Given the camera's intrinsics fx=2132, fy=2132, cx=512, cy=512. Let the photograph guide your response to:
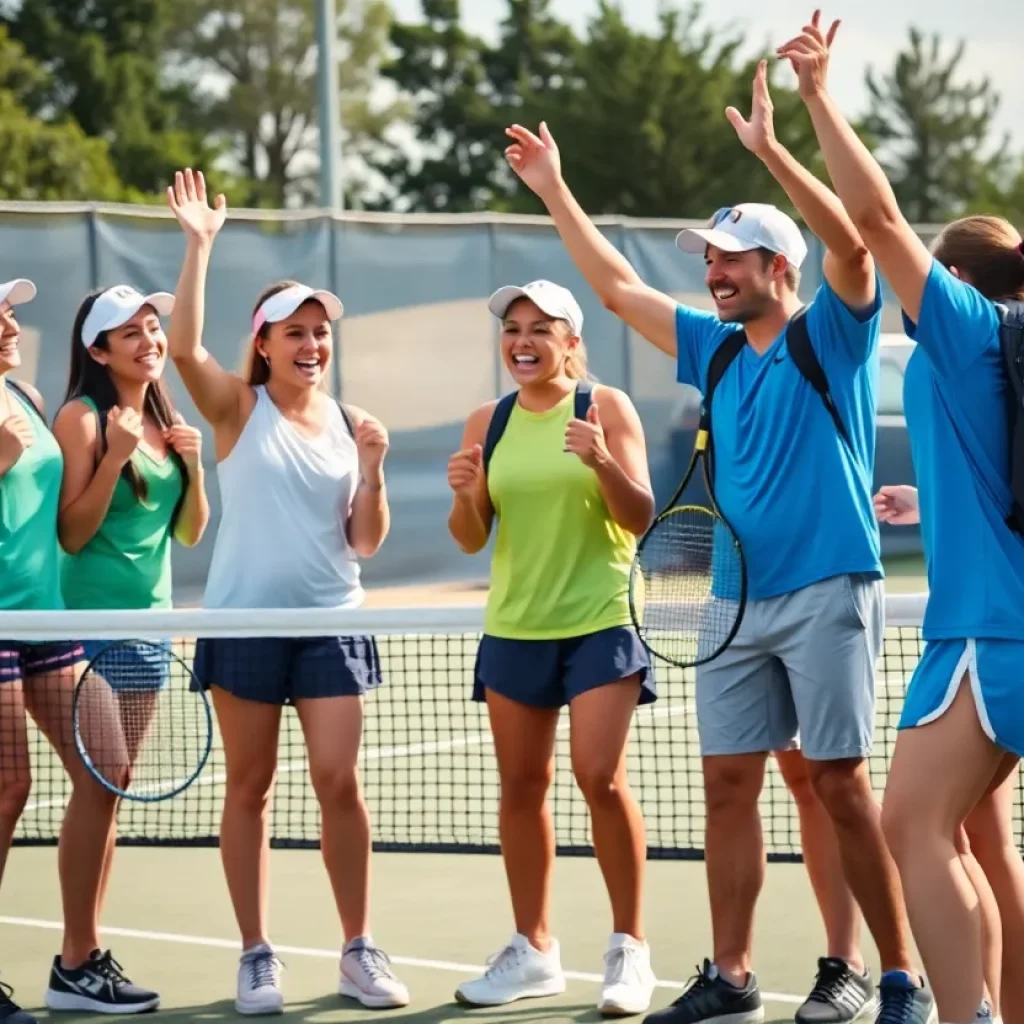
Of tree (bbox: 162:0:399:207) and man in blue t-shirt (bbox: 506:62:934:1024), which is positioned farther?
tree (bbox: 162:0:399:207)

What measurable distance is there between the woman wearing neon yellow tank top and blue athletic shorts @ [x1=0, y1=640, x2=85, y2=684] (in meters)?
1.02

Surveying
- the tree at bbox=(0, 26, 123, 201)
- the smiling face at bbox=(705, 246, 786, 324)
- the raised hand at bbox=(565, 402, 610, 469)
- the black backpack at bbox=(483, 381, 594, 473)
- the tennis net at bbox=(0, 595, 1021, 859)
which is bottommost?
the tennis net at bbox=(0, 595, 1021, 859)

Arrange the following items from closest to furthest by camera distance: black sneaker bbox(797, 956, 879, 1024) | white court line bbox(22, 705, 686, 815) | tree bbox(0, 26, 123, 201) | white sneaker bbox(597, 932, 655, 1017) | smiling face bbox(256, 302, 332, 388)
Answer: black sneaker bbox(797, 956, 879, 1024) → white sneaker bbox(597, 932, 655, 1017) → smiling face bbox(256, 302, 332, 388) → white court line bbox(22, 705, 686, 815) → tree bbox(0, 26, 123, 201)

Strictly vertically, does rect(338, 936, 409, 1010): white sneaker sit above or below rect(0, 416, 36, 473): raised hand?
below

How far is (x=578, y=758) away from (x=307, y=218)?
9517mm

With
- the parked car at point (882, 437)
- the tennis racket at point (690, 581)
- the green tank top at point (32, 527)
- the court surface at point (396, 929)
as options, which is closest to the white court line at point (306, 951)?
the court surface at point (396, 929)

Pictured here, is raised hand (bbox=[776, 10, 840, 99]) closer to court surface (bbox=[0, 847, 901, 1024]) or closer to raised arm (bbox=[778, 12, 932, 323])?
raised arm (bbox=[778, 12, 932, 323])

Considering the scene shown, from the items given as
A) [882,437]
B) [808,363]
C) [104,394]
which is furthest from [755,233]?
[882,437]

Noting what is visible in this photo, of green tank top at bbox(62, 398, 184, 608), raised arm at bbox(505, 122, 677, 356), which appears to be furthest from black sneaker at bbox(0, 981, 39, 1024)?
raised arm at bbox(505, 122, 677, 356)

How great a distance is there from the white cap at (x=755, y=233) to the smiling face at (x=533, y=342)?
55 centimetres

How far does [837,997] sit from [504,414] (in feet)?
5.39

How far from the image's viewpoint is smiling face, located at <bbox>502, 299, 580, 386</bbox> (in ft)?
17.4

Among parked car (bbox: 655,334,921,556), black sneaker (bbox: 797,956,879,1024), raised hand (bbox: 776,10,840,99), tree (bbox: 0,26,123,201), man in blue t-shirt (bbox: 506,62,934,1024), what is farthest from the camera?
tree (bbox: 0,26,123,201)

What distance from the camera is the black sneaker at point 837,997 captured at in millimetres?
4949
